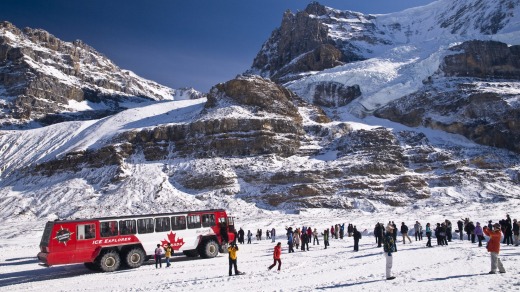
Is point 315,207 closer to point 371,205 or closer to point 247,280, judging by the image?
point 371,205

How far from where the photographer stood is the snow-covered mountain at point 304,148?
65.3 metres

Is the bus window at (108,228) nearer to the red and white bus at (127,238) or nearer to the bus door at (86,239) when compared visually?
the red and white bus at (127,238)

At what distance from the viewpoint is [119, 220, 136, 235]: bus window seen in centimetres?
2241

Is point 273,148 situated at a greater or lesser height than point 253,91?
lesser

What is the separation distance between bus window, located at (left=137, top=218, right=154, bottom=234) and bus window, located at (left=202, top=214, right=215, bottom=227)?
3168mm

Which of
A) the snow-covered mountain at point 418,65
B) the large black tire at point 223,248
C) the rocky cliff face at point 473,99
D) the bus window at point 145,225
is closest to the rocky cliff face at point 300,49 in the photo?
the snow-covered mountain at point 418,65

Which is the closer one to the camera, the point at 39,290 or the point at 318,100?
the point at 39,290

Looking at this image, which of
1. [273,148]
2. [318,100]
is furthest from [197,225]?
[318,100]

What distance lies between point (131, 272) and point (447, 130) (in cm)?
7743

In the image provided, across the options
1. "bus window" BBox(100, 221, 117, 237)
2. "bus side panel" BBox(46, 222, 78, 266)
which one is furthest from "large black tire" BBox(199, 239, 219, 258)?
"bus side panel" BBox(46, 222, 78, 266)

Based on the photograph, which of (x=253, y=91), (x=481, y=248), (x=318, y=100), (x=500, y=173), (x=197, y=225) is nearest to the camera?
(x=481, y=248)

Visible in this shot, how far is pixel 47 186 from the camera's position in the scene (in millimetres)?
73812

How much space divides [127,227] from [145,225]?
0.98m

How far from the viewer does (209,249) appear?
987 inches
